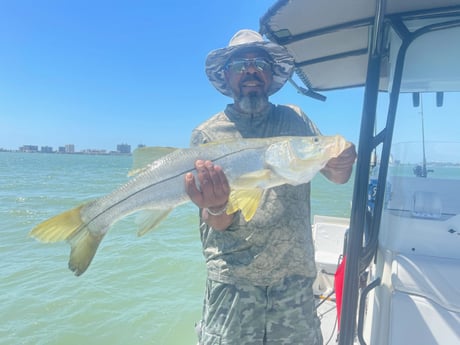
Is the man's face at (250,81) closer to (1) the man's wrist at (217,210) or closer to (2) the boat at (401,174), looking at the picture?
(2) the boat at (401,174)

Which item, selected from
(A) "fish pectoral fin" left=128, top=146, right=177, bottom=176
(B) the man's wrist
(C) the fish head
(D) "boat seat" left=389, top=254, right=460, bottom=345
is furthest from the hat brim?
(D) "boat seat" left=389, top=254, right=460, bottom=345

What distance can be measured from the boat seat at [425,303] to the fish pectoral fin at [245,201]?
0.88m

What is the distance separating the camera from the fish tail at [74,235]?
2.12m

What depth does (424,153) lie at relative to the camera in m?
2.48

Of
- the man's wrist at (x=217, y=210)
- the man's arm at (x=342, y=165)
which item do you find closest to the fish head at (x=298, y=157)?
the man's arm at (x=342, y=165)

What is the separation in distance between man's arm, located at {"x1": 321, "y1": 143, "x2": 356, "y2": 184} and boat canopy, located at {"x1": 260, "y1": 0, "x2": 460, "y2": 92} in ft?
2.17

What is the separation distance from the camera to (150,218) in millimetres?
2246

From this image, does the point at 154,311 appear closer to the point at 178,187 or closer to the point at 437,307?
the point at 178,187

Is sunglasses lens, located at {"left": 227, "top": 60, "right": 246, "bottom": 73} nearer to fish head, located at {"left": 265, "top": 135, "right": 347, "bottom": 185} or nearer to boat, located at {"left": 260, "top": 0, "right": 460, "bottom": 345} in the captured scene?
boat, located at {"left": 260, "top": 0, "right": 460, "bottom": 345}

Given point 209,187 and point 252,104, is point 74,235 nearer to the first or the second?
point 209,187

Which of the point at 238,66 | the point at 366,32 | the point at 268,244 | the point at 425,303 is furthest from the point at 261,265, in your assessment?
the point at 366,32

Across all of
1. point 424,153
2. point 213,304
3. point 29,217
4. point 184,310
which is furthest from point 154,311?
point 29,217

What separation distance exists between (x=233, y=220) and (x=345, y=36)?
1941 millimetres

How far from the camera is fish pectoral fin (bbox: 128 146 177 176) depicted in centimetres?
225
